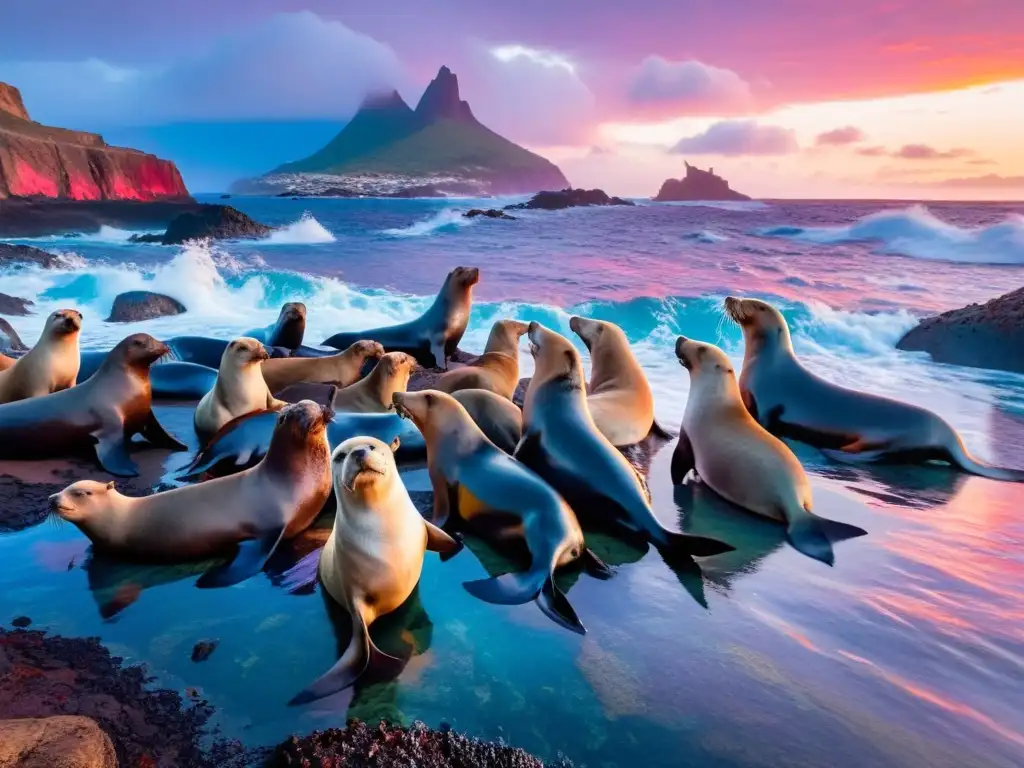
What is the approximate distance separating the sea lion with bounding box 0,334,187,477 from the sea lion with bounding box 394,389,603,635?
2124 mm

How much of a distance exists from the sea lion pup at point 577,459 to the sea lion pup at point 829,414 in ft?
7.31

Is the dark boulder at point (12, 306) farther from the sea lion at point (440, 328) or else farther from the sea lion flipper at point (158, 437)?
the sea lion flipper at point (158, 437)

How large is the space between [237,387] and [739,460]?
3725mm


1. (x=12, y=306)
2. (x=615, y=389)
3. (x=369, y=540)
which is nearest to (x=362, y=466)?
(x=369, y=540)

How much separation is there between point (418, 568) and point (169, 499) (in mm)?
1457

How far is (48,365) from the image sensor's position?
664cm

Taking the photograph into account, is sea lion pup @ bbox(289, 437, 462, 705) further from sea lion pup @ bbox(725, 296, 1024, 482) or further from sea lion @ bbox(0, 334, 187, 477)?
sea lion pup @ bbox(725, 296, 1024, 482)

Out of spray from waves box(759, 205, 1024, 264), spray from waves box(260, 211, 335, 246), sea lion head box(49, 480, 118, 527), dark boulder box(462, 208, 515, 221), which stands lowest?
spray from waves box(260, 211, 335, 246)

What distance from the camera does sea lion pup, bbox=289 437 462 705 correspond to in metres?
3.31

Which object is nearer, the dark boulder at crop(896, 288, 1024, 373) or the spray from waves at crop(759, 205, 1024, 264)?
the dark boulder at crop(896, 288, 1024, 373)

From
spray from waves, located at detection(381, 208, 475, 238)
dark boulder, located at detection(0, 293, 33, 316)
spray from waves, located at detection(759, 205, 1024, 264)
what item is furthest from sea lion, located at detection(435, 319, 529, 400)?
spray from waves, located at detection(381, 208, 475, 238)

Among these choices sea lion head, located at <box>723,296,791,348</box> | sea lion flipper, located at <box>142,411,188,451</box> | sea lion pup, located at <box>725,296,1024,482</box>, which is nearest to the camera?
sea lion flipper, located at <box>142,411,188,451</box>

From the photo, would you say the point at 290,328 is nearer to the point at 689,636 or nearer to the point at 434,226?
the point at 689,636

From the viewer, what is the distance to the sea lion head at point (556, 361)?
533cm
